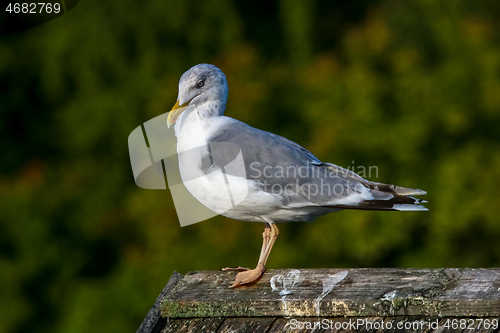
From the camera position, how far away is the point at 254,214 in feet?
10.2

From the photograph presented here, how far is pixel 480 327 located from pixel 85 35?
303 inches

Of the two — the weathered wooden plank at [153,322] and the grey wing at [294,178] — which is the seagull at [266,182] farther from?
the weathered wooden plank at [153,322]

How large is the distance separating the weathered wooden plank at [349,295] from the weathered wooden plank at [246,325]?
25mm

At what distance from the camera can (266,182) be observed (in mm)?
3115

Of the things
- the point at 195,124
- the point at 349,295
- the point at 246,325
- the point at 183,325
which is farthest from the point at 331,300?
the point at 195,124

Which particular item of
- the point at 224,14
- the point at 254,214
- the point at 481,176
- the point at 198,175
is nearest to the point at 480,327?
the point at 254,214

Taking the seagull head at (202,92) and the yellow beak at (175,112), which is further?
the seagull head at (202,92)

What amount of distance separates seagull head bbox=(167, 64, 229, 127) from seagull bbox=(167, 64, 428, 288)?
0.09 m

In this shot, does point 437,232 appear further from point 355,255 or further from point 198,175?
point 198,175

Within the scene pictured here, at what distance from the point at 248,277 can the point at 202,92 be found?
124 cm

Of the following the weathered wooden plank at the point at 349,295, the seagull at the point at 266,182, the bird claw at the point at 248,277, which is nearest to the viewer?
the weathered wooden plank at the point at 349,295

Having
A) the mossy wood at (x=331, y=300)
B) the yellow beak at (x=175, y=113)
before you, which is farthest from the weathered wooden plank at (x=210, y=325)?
the yellow beak at (x=175, y=113)

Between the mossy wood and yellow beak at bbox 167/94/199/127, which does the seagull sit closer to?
yellow beak at bbox 167/94/199/127

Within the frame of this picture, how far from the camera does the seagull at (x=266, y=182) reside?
304 centimetres
